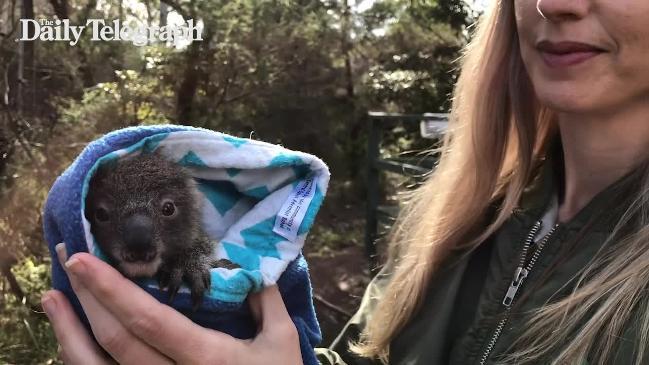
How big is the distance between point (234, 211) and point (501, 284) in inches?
21.3

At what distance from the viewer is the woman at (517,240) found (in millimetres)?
1016

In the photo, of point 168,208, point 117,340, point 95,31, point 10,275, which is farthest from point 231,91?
point 117,340

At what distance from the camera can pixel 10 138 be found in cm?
303

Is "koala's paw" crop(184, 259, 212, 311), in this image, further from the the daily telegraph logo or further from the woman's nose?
A: the the daily telegraph logo

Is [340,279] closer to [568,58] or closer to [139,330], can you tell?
[568,58]

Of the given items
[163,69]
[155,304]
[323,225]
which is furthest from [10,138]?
[323,225]

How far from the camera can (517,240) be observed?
4.21 ft

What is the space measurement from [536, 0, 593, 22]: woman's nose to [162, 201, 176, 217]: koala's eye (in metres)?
0.78

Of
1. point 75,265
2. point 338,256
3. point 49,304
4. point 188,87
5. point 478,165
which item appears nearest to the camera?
point 75,265

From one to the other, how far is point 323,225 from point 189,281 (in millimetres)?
5892

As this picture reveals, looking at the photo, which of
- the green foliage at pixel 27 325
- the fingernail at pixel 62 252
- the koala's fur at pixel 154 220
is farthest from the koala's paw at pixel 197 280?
the green foliage at pixel 27 325

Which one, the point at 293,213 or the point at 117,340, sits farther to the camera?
the point at 293,213

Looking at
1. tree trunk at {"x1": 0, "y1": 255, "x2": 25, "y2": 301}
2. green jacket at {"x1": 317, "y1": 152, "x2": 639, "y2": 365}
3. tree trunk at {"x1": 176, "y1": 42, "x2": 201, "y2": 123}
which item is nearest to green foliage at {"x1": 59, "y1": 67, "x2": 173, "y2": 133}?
tree trunk at {"x1": 176, "y1": 42, "x2": 201, "y2": 123}

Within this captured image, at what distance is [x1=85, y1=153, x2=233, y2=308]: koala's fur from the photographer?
1072mm
